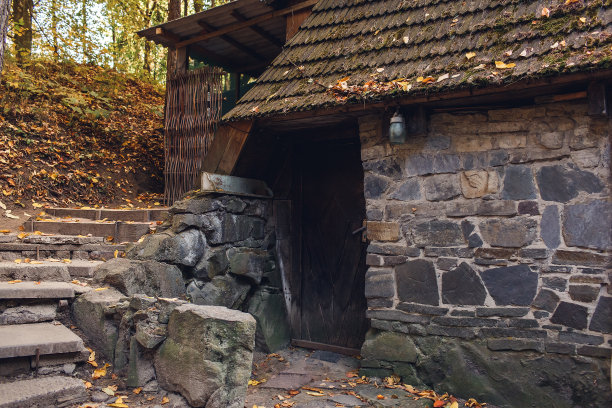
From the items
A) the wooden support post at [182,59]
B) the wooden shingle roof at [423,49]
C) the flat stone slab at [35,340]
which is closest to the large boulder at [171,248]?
the flat stone slab at [35,340]

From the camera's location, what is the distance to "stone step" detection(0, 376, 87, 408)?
8.14 ft

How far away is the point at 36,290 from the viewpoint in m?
3.21

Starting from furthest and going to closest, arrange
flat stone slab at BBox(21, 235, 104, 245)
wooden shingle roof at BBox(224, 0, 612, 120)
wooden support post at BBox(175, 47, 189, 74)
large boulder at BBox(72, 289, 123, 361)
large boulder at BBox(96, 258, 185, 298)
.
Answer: wooden support post at BBox(175, 47, 189, 74) → flat stone slab at BBox(21, 235, 104, 245) → large boulder at BBox(96, 258, 185, 298) → wooden shingle roof at BBox(224, 0, 612, 120) → large boulder at BBox(72, 289, 123, 361)

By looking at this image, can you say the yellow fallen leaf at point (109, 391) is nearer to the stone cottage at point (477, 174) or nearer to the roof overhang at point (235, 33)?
the stone cottage at point (477, 174)

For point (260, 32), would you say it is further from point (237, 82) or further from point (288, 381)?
point (288, 381)

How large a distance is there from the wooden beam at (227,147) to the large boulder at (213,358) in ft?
7.68

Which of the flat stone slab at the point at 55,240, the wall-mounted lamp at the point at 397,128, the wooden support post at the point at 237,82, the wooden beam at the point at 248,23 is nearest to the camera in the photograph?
the wall-mounted lamp at the point at 397,128

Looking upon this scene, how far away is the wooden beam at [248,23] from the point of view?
18.5 ft

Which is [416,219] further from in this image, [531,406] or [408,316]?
[531,406]

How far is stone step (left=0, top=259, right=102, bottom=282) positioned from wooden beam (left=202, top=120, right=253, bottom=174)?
1653 millimetres

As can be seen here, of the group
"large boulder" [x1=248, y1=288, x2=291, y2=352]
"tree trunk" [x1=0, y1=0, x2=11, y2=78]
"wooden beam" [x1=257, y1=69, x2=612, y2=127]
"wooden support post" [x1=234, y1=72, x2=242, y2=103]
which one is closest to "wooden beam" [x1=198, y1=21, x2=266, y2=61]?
"wooden support post" [x1=234, y1=72, x2=242, y2=103]

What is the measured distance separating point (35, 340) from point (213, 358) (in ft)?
3.71

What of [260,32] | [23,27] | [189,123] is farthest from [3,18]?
[23,27]

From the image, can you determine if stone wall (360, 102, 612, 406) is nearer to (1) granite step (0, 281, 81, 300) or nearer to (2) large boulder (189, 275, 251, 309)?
(2) large boulder (189, 275, 251, 309)
